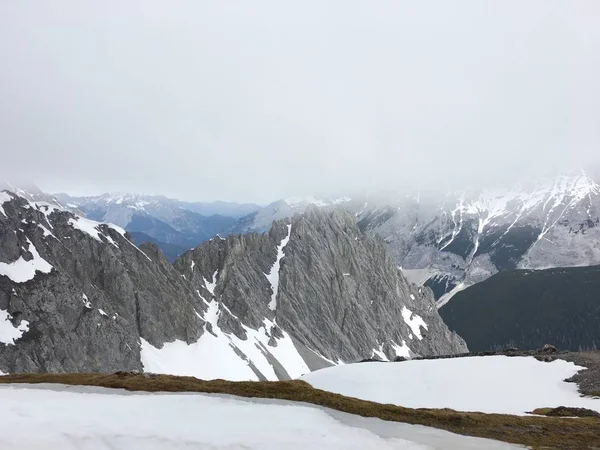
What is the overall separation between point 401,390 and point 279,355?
10819cm

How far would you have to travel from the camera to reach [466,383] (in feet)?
220

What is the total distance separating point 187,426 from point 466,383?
5174 cm

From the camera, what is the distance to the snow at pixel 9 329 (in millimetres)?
101812

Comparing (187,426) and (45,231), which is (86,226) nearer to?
(45,231)

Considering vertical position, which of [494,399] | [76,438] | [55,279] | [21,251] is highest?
[21,251]

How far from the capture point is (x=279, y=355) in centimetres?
16975

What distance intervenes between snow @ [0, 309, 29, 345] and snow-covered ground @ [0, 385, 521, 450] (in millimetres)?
78602

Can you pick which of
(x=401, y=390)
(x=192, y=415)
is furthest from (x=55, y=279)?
(x=192, y=415)

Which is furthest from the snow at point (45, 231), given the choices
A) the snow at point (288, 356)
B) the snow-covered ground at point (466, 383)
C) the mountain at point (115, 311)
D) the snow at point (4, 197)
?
the snow-covered ground at point (466, 383)

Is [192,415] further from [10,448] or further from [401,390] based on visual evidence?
[401,390]

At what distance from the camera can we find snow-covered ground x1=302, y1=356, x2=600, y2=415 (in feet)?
188

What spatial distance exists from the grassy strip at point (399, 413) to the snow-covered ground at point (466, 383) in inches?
701

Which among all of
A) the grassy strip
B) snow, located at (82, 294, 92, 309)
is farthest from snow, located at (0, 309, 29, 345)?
the grassy strip

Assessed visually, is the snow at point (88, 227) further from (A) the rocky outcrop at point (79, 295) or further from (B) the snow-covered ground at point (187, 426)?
(B) the snow-covered ground at point (187, 426)
